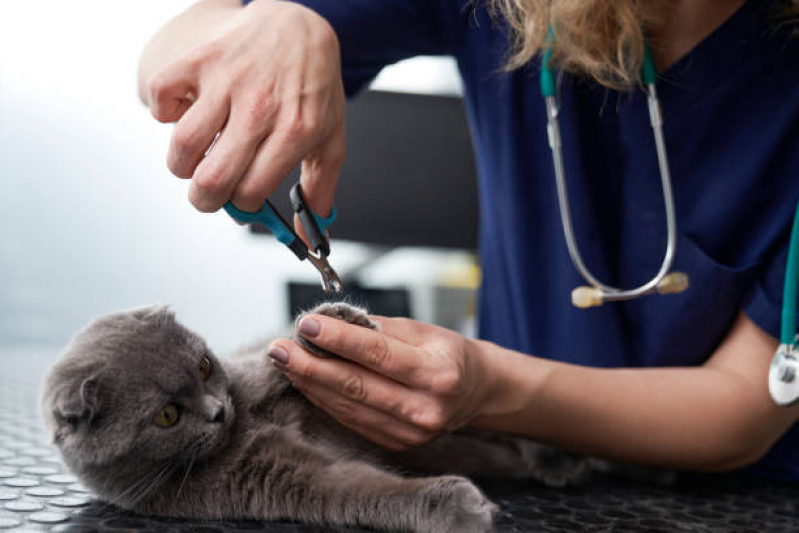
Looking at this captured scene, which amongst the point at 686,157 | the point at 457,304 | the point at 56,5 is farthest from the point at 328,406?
the point at 457,304

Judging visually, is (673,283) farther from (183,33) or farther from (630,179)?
(183,33)

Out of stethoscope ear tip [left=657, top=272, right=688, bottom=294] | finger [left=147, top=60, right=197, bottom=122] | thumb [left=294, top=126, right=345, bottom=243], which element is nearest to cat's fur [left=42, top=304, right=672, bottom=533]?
thumb [left=294, top=126, right=345, bottom=243]

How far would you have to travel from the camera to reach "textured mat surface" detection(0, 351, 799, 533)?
61 centimetres

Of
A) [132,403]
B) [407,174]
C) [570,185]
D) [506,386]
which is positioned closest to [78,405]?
[132,403]

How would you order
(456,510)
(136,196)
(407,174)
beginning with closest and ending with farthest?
1. (456,510)
2. (407,174)
3. (136,196)

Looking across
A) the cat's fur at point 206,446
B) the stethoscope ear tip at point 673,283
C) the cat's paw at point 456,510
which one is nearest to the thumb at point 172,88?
the cat's fur at point 206,446

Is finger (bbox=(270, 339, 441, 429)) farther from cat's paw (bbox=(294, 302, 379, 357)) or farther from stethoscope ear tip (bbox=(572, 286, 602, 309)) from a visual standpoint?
stethoscope ear tip (bbox=(572, 286, 602, 309))

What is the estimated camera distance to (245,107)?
650mm

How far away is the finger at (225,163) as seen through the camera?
0.63 meters

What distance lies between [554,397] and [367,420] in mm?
249

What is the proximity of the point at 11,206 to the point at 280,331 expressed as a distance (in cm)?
138

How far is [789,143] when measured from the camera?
0.88 m

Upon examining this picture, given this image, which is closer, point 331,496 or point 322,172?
point 331,496

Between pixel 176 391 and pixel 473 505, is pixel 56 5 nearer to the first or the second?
pixel 176 391
